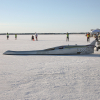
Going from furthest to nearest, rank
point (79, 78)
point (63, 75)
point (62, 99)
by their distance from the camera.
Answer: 1. point (63, 75)
2. point (79, 78)
3. point (62, 99)

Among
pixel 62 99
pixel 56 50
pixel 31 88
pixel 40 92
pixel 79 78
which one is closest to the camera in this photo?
pixel 62 99

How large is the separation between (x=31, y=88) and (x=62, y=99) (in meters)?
1.00

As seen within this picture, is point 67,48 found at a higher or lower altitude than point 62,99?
higher

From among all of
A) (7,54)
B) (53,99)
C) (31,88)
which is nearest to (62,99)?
(53,99)

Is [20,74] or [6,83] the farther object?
[20,74]

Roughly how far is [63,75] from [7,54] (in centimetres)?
609

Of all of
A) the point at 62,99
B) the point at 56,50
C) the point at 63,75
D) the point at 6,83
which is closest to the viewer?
the point at 62,99

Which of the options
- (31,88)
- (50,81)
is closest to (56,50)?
(50,81)

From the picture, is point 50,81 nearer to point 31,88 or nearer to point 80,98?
point 31,88

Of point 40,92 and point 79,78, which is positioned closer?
point 40,92

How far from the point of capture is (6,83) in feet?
14.5

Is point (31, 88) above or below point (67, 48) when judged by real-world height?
below

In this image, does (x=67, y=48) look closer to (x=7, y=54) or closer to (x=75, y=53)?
(x=75, y=53)

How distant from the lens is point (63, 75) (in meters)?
5.24
